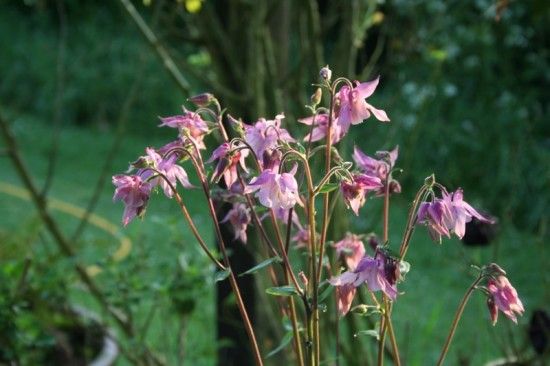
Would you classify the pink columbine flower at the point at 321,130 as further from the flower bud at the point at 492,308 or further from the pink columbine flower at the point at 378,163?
the flower bud at the point at 492,308

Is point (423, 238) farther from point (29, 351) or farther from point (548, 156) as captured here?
point (29, 351)

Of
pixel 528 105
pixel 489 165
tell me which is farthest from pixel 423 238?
pixel 528 105

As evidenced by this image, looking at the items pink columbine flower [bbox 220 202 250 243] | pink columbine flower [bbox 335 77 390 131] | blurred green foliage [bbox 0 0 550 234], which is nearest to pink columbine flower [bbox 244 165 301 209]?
pink columbine flower [bbox 335 77 390 131]

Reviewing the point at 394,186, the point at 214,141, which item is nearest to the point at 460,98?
the point at 214,141

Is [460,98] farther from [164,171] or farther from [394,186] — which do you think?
[164,171]

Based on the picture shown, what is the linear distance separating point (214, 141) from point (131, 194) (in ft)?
3.80

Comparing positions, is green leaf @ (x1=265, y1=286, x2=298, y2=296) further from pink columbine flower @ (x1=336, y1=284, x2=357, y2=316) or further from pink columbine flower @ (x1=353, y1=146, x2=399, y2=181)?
pink columbine flower @ (x1=353, y1=146, x2=399, y2=181)

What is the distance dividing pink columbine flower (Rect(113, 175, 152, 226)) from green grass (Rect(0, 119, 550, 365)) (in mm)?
980

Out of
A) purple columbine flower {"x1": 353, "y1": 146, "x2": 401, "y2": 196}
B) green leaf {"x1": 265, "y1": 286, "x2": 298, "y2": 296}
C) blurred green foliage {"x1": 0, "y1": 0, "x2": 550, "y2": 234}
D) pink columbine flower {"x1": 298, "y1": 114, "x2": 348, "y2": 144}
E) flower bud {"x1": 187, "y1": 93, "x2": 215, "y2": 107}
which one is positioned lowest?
green leaf {"x1": 265, "y1": 286, "x2": 298, "y2": 296}

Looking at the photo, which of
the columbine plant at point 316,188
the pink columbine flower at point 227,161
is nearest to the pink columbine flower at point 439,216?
the columbine plant at point 316,188

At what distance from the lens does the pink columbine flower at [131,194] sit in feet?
3.42

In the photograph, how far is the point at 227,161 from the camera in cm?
109

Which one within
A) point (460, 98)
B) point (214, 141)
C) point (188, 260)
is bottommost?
point (188, 260)

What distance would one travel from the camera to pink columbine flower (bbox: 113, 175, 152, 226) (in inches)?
Answer: 41.1
